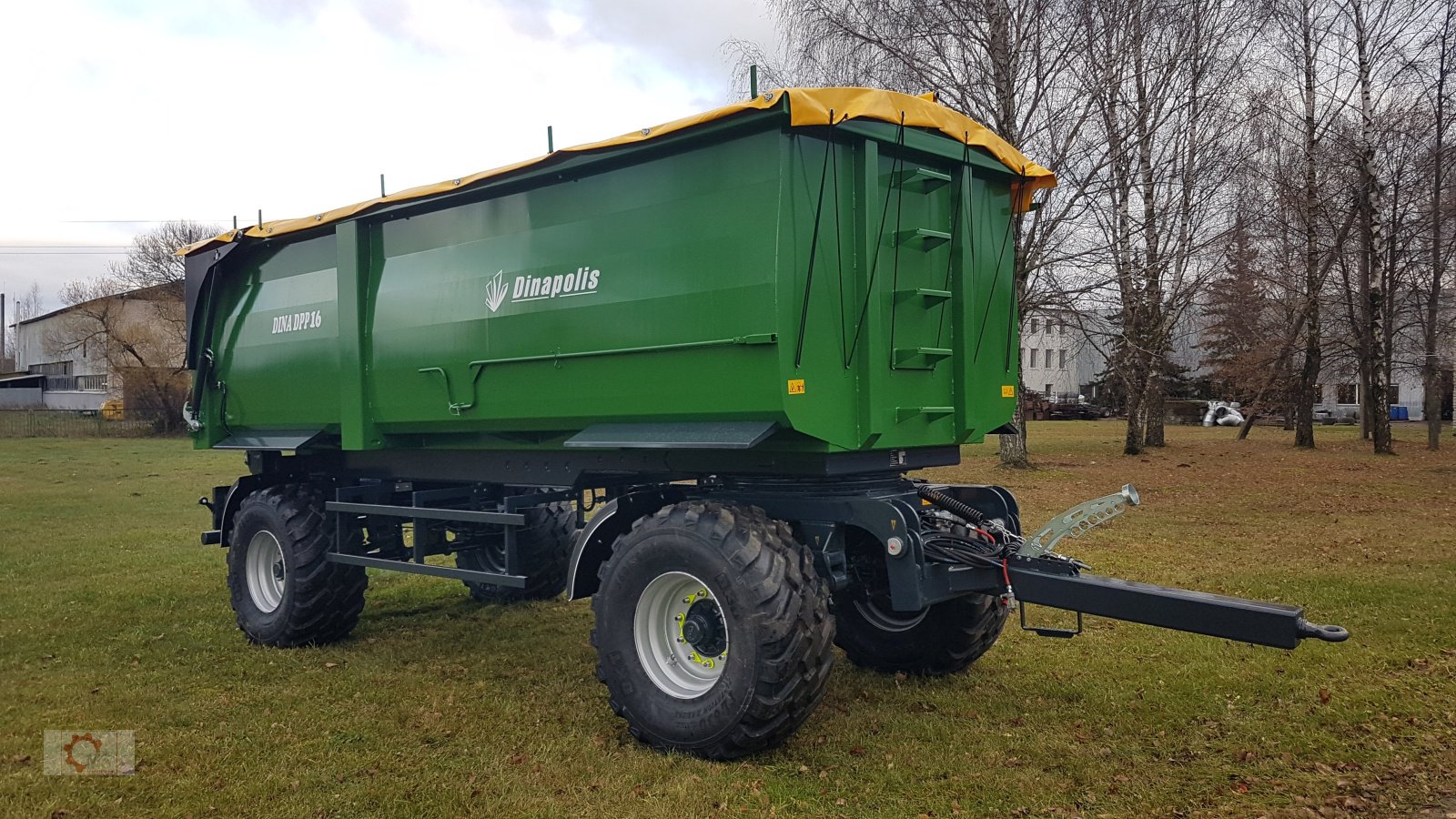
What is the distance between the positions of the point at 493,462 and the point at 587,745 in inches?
91.9

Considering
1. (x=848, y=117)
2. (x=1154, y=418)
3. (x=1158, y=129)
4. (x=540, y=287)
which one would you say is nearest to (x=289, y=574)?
(x=540, y=287)

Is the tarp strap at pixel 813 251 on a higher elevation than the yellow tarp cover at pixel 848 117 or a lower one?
lower

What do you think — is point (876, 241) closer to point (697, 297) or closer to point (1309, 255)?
point (697, 297)

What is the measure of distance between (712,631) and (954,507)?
1.54 m

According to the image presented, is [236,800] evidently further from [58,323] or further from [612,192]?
[58,323]

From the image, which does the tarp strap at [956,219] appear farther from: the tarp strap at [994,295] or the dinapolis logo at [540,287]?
the dinapolis logo at [540,287]

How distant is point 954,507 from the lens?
5.84m

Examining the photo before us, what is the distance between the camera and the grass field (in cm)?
469

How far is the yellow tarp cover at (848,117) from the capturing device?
4879 millimetres

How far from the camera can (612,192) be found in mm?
5770

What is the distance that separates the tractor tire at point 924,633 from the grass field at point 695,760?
0.17 m

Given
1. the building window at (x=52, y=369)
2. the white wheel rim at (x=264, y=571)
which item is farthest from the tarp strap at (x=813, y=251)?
the building window at (x=52, y=369)

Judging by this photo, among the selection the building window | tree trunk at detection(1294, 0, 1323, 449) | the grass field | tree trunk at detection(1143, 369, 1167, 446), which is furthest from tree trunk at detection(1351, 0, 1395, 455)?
the building window

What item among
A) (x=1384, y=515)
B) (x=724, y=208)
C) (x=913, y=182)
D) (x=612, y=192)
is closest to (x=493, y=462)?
(x=612, y=192)
